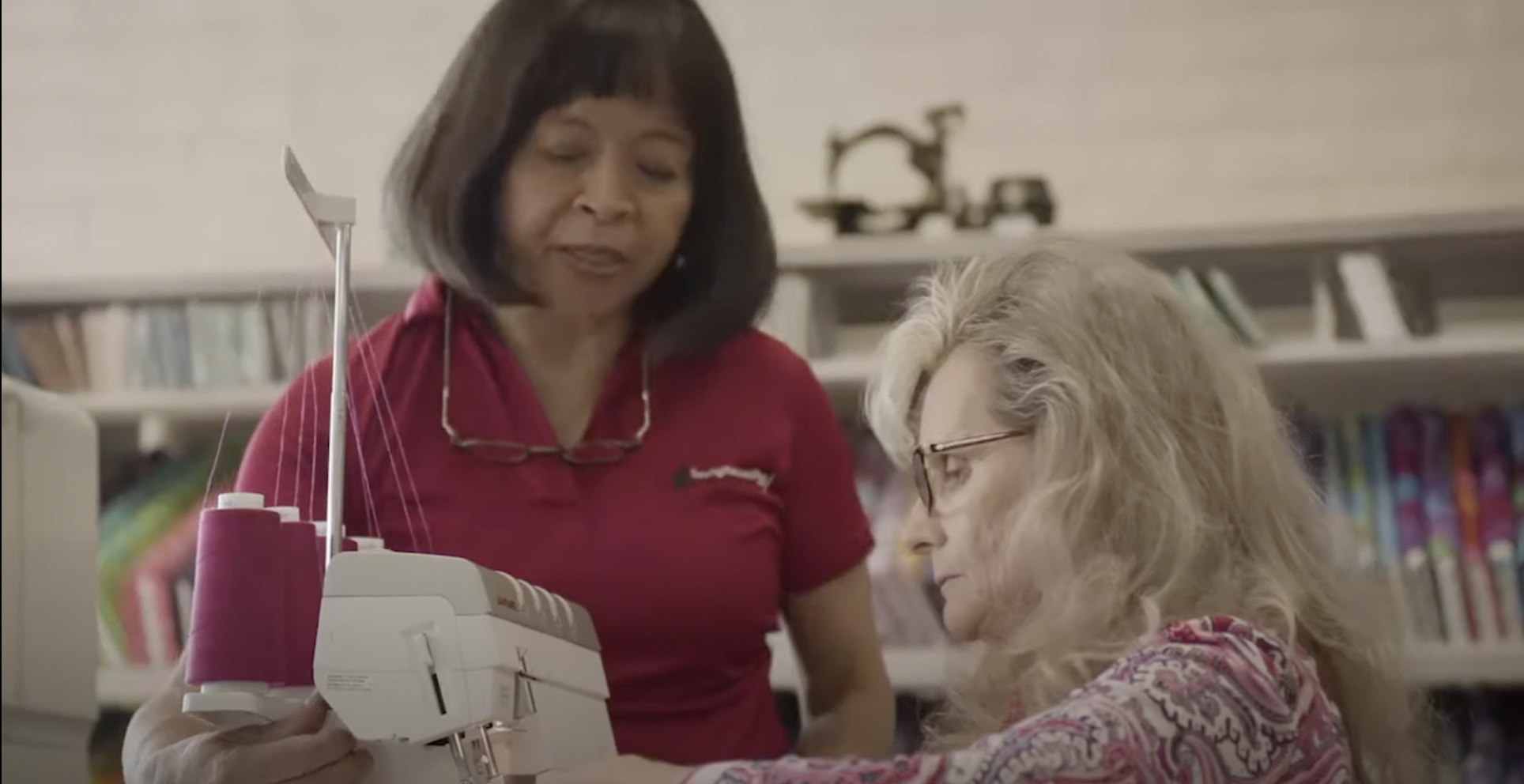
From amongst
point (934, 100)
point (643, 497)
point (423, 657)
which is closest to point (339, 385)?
point (423, 657)

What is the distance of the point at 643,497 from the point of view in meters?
1.03

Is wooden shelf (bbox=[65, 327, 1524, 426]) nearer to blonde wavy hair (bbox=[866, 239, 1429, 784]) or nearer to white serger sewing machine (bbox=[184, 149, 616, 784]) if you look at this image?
blonde wavy hair (bbox=[866, 239, 1429, 784])

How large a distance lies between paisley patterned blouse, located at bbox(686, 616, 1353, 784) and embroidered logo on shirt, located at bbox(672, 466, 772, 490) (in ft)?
1.06

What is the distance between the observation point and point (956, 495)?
0.92 m

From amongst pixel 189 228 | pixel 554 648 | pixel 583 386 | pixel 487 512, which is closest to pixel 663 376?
pixel 583 386

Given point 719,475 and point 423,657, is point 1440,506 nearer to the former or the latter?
point 719,475

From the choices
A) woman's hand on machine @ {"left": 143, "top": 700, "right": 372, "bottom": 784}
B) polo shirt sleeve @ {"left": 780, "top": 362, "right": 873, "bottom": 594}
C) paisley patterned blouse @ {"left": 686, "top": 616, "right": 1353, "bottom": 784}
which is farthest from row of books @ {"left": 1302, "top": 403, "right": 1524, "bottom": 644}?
woman's hand on machine @ {"left": 143, "top": 700, "right": 372, "bottom": 784}

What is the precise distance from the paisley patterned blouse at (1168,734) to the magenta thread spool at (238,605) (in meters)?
0.21

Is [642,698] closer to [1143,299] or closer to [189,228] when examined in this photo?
[1143,299]

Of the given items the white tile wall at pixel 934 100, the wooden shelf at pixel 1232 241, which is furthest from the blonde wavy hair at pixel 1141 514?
the white tile wall at pixel 934 100

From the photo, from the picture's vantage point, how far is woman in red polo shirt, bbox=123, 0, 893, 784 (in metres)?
0.98

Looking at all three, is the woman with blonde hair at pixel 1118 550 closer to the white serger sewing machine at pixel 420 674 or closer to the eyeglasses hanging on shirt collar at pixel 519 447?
the white serger sewing machine at pixel 420 674

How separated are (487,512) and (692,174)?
28 centimetres

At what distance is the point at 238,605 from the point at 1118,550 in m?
0.45
